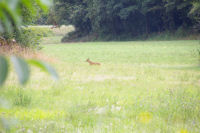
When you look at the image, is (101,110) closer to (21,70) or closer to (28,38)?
(21,70)

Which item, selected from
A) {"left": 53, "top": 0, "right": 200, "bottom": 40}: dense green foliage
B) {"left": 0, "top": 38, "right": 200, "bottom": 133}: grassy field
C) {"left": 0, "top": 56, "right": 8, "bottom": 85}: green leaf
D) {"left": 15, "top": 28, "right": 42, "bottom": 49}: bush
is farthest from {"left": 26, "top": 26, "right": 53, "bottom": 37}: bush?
{"left": 53, "top": 0, "right": 200, "bottom": 40}: dense green foliage

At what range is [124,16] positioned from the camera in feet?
126

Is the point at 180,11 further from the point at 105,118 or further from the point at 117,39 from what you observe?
the point at 105,118

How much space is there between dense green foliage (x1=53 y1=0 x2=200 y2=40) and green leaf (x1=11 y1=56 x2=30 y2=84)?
35.1 meters

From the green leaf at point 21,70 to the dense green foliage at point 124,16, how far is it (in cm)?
3512

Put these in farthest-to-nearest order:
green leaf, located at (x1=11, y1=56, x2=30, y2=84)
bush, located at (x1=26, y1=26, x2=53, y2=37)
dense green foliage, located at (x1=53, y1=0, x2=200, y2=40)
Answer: dense green foliage, located at (x1=53, y1=0, x2=200, y2=40) → bush, located at (x1=26, y1=26, x2=53, y2=37) → green leaf, located at (x1=11, y1=56, x2=30, y2=84)

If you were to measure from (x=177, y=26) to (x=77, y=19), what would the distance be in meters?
12.3

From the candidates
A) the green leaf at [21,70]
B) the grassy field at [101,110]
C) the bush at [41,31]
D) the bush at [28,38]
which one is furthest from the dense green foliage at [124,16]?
the green leaf at [21,70]

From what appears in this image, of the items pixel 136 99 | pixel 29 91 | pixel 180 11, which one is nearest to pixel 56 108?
pixel 136 99

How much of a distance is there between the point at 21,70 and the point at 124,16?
1505 inches

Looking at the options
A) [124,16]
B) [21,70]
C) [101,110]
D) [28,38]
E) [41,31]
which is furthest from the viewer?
[124,16]

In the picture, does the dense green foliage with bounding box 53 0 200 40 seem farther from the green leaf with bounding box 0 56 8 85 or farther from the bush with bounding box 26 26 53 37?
the green leaf with bounding box 0 56 8 85

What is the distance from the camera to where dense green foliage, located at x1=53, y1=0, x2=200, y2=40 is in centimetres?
3688

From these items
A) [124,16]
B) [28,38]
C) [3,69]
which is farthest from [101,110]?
[124,16]
